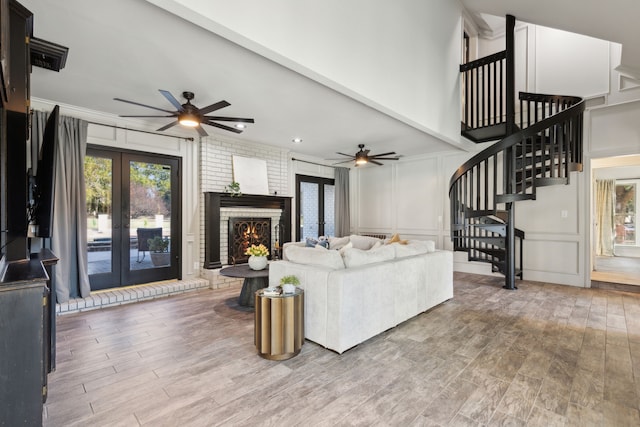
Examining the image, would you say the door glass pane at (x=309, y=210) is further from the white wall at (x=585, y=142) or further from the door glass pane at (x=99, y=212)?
the door glass pane at (x=99, y=212)

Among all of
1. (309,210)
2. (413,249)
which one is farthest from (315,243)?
(309,210)

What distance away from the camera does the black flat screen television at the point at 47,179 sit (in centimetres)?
227

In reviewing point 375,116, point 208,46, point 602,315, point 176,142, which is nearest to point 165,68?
point 208,46

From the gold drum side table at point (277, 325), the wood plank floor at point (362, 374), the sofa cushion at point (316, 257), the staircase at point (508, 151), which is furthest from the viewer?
the staircase at point (508, 151)

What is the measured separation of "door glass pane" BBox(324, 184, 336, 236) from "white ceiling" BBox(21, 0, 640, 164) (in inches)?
107

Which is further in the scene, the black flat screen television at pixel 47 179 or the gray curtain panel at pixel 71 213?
the gray curtain panel at pixel 71 213

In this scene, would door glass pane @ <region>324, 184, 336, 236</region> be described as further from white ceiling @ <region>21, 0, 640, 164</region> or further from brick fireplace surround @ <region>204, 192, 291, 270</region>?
brick fireplace surround @ <region>204, 192, 291, 270</region>

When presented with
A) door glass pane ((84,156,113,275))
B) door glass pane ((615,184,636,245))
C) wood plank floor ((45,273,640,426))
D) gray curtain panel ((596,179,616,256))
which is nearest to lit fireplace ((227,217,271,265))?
door glass pane ((84,156,113,275))

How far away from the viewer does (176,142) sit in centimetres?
509

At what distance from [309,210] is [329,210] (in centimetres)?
68

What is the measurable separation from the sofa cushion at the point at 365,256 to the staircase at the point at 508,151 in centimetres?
228

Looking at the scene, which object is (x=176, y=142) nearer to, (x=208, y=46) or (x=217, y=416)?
(x=208, y=46)

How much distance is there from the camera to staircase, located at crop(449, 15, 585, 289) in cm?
427

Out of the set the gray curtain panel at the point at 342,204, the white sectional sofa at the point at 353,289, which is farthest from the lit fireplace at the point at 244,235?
the white sectional sofa at the point at 353,289
